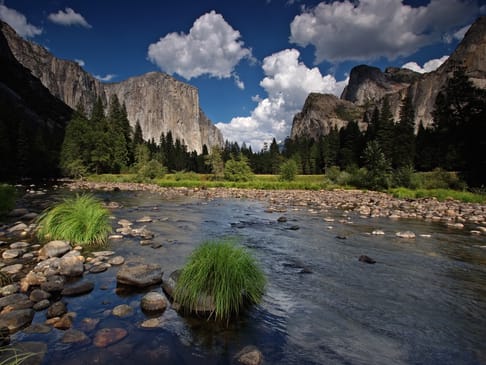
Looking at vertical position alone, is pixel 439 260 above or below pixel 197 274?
below

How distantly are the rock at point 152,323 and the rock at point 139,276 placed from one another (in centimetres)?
148

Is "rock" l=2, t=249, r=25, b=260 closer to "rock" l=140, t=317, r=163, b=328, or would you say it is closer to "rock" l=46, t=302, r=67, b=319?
"rock" l=46, t=302, r=67, b=319

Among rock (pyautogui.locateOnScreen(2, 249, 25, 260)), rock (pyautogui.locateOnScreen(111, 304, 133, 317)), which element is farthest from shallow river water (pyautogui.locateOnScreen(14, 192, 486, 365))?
rock (pyautogui.locateOnScreen(2, 249, 25, 260))

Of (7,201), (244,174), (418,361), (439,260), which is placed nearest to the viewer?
(418,361)

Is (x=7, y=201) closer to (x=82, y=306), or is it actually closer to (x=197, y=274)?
(x=82, y=306)

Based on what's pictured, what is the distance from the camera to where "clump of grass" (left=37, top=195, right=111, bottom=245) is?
9046 millimetres

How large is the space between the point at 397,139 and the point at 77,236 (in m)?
59.2

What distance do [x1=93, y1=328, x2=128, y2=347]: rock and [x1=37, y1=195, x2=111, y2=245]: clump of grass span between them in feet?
17.9

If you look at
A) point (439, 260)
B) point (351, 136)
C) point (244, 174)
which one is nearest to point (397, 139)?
point (351, 136)

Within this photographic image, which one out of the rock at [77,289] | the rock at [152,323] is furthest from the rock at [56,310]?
the rock at [152,323]

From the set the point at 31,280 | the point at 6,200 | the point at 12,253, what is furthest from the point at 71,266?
the point at 6,200

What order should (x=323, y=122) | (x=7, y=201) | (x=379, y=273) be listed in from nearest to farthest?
(x=379, y=273) < (x=7, y=201) < (x=323, y=122)

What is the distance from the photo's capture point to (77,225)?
9.26m

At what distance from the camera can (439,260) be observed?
8.64 meters
